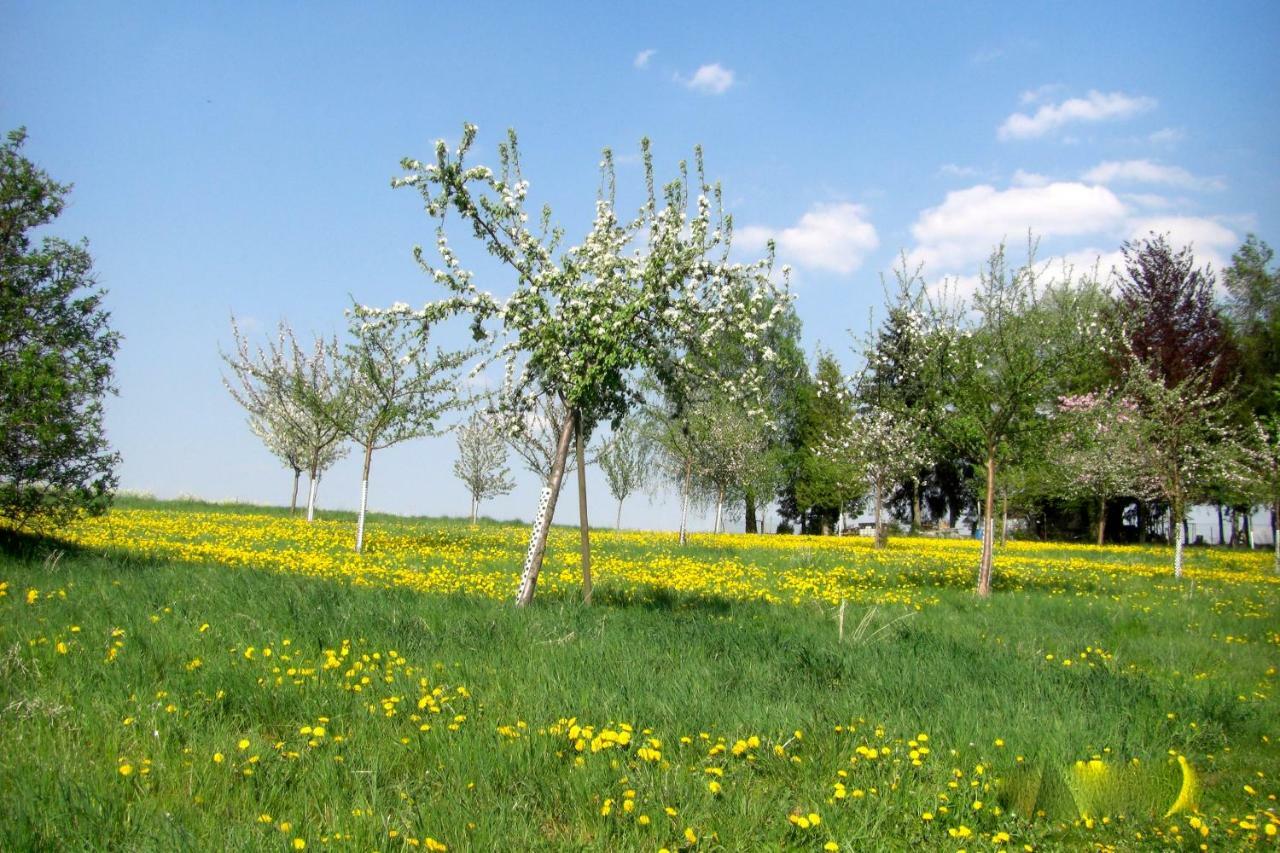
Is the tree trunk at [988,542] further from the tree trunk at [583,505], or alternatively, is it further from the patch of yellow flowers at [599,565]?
the tree trunk at [583,505]

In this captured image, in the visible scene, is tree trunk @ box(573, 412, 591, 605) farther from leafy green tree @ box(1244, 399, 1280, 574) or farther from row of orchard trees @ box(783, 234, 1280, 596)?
leafy green tree @ box(1244, 399, 1280, 574)

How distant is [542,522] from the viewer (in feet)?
35.2

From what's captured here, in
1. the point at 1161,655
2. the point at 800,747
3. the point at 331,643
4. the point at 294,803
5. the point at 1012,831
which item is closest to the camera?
the point at 294,803

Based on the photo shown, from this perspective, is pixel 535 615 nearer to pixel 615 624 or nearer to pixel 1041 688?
pixel 615 624

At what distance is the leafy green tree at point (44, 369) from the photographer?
11.6 metres

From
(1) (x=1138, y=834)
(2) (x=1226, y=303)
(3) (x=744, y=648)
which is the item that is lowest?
(1) (x=1138, y=834)

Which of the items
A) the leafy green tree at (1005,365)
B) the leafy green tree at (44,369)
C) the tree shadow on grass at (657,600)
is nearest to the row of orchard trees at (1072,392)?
the leafy green tree at (1005,365)

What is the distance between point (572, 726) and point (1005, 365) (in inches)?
560

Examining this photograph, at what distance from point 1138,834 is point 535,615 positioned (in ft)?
19.1

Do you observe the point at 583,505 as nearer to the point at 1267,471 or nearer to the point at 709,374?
the point at 709,374

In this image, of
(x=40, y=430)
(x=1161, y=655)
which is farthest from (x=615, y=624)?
(x=40, y=430)

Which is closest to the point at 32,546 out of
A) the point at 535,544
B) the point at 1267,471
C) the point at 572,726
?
the point at 535,544

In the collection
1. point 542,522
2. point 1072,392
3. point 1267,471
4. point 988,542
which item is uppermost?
point 1072,392

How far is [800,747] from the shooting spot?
19.1 feet
